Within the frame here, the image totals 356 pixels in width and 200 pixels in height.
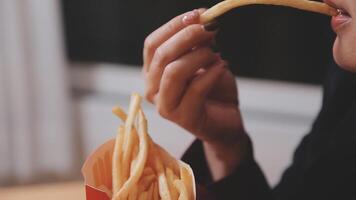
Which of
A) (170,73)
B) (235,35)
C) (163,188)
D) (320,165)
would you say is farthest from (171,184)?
(235,35)

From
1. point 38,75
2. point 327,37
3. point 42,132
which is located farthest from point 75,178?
point 327,37

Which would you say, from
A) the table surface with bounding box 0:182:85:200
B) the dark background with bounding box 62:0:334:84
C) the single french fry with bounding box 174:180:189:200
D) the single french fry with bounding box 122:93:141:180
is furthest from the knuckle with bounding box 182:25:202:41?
the dark background with bounding box 62:0:334:84

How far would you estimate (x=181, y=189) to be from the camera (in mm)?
735

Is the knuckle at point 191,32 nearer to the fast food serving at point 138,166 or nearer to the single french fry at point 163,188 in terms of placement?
the fast food serving at point 138,166

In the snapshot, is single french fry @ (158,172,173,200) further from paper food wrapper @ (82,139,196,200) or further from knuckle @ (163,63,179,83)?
knuckle @ (163,63,179,83)

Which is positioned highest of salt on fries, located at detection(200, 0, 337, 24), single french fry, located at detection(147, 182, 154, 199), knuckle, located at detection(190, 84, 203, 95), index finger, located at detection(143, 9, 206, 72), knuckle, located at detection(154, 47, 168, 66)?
salt on fries, located at detection(200, 0, 337, 24)

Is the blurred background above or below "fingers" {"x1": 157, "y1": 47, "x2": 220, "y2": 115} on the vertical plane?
below

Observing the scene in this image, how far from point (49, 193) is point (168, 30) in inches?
24.7

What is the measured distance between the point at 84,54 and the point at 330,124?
4.60 feet

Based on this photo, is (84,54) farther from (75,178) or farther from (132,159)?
(132,159)

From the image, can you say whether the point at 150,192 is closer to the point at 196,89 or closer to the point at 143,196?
the point at 143,196

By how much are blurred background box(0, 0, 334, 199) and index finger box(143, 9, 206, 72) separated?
1.09 meters

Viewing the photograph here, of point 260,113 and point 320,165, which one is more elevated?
point 320,165

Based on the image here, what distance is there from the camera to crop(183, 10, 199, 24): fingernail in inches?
33.8
